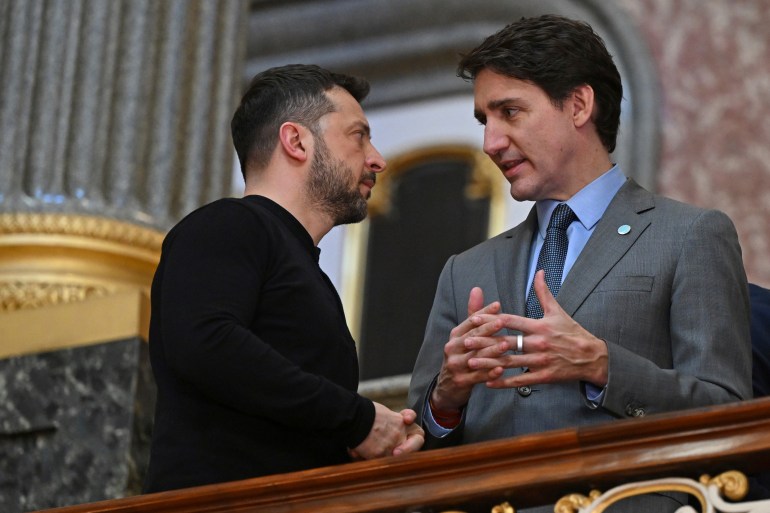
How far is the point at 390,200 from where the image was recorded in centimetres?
995

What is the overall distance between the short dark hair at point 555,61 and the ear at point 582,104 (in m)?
0.01

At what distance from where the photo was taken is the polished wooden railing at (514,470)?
A: 118 inches

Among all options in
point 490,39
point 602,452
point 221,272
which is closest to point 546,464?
point 602,452

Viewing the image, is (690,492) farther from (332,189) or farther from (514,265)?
(332,189)

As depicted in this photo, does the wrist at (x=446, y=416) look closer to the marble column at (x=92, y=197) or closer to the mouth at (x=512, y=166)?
the mouth at (x=512, y=166)

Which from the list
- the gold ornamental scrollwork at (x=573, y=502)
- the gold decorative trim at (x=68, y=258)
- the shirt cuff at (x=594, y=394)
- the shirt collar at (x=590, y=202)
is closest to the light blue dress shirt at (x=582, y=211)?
the shirt collar at (x=590, y=202)

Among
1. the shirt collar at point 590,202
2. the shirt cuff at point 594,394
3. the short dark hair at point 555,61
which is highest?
the short dark hair at point 555,61

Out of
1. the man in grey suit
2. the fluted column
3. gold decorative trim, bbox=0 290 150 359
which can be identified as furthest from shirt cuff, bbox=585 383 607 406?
the fluted column

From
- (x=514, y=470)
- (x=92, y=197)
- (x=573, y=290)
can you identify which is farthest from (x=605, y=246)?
(x=92, y=197)

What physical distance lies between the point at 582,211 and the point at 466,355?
1.95 feet

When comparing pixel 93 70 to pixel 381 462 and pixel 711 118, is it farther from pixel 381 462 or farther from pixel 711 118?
pixel 711 118

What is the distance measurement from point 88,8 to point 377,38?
4.13 meters

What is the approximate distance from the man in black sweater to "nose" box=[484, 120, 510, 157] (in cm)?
48

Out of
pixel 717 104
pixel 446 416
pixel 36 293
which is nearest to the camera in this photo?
pixel 446 416
